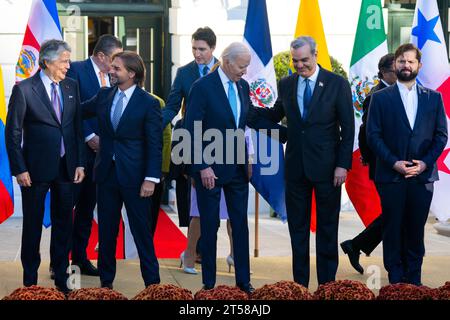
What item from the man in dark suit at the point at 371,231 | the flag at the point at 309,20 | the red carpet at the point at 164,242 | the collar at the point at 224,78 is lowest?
the red carpet at the point at 164,242

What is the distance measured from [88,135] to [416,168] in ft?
Answer: 8.57

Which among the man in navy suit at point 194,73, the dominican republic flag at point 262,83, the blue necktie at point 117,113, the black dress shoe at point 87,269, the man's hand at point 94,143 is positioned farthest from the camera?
the dominican republic flag at point 262,83

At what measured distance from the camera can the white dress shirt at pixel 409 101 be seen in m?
7.95

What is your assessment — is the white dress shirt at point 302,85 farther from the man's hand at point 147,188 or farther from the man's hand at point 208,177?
the man's hand at point 147,188

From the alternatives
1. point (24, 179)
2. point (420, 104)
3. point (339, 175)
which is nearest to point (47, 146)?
point (24, 179)

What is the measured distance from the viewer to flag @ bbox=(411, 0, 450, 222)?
9.48 meters

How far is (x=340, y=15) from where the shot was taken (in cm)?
1245

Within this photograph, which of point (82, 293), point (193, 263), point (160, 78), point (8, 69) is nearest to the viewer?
point (82, 293)

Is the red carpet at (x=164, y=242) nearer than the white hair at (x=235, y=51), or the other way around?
the white hair at (x=235, y=51)

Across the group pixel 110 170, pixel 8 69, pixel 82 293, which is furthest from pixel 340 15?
pixel 82 293

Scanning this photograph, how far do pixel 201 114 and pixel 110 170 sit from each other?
771 millimetres

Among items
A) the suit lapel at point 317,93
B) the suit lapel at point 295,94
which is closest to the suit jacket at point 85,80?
the suit lapel at point 295,94

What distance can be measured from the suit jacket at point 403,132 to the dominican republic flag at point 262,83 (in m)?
1.44

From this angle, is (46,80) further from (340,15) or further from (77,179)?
(340,15)
